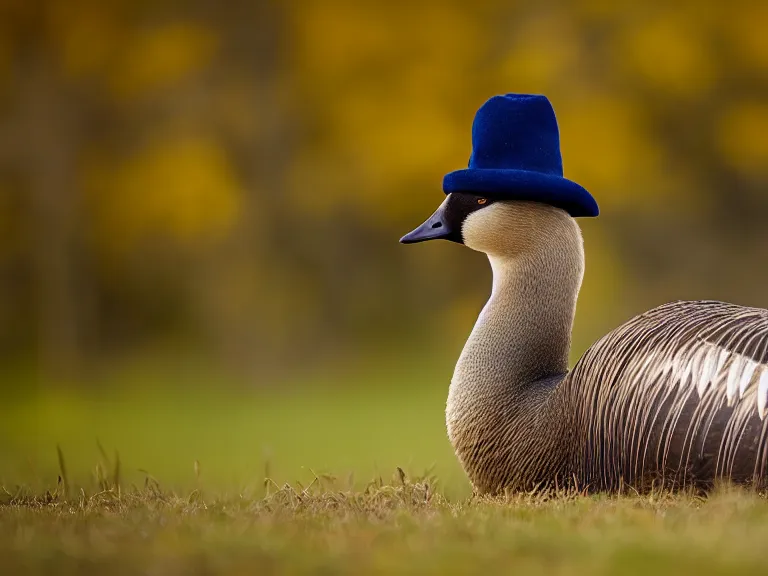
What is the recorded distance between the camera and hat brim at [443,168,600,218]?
5227 millimetres

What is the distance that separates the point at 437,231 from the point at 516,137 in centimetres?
61

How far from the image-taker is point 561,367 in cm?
533

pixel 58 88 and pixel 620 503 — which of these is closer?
pixel 620 503

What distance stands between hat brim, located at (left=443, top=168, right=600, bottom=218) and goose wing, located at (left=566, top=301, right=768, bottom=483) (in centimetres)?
71

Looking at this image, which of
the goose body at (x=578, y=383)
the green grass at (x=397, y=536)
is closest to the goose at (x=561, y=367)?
the goose body at (x=578, y=383)

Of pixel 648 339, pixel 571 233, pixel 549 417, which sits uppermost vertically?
pixel 571 233

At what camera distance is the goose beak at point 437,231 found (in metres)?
5.48

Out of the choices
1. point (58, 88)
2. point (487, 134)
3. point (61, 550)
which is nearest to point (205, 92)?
point (58, 88)

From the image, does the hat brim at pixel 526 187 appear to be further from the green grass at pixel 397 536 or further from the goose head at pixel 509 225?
the green grass at pixel 397 536

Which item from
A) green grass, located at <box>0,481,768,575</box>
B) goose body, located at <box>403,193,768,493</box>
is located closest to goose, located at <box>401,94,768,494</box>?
goose body, located at <box>403,193,768,493</box>

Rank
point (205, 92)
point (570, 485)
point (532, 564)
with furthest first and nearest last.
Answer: point (205, 92) → point (570, 485) → point (532, 564)

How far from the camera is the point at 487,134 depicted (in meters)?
5.51

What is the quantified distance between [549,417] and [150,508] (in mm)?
1789

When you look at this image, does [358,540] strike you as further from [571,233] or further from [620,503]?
[571,233]
